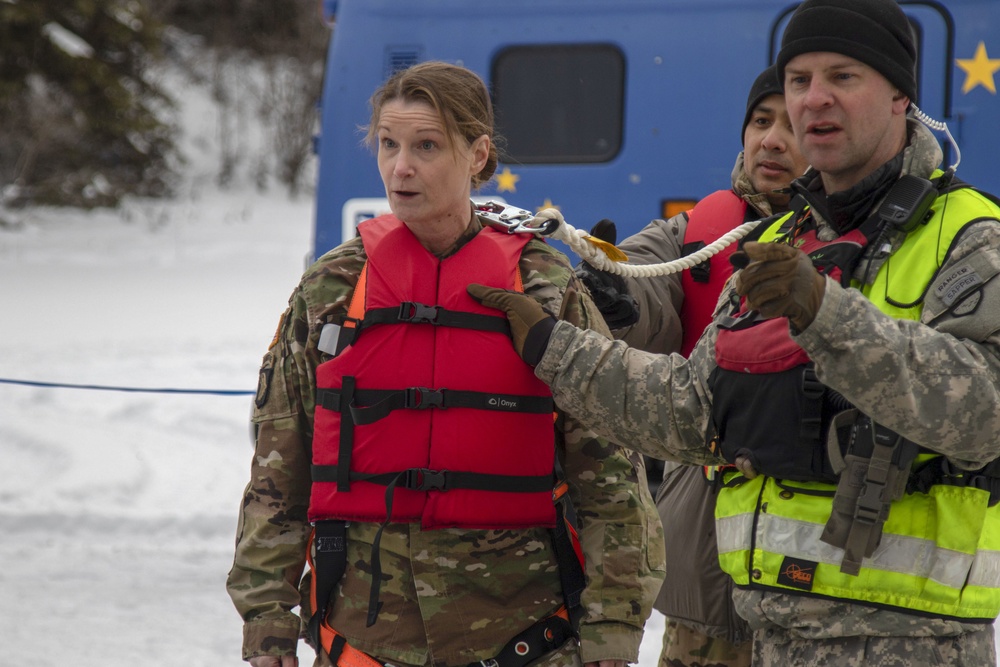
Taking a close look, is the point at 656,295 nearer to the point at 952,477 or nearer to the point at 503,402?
the point at 503,402

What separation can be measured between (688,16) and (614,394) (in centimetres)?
365

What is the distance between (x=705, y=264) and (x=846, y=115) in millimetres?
858

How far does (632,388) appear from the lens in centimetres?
202

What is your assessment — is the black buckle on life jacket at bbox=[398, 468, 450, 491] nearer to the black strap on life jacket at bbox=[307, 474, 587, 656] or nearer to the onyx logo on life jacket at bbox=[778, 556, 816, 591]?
the black strap on life jacket at bbox=[307, 474, 587, 656]

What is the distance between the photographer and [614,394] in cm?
202

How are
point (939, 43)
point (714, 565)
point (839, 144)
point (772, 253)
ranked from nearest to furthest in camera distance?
point (772, 253), point (839, 144), point (714, 565), point (939, 43)

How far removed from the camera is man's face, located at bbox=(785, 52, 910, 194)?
6.28ft

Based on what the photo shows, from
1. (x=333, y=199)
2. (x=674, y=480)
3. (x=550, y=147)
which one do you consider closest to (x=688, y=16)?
(x=550, y=147)

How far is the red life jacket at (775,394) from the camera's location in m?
1.84

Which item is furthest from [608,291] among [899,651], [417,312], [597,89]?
[597,89]

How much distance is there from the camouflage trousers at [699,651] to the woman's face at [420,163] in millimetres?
1214

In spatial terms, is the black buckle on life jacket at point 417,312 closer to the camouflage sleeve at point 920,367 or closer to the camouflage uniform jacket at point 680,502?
the camouflage uniform jacket at point 680,502

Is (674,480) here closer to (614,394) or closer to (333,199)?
(614,394)

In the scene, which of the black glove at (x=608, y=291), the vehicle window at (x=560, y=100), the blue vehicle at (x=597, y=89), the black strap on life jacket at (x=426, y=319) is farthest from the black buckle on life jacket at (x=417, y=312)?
the vehicle window at (x=560, y=100)
